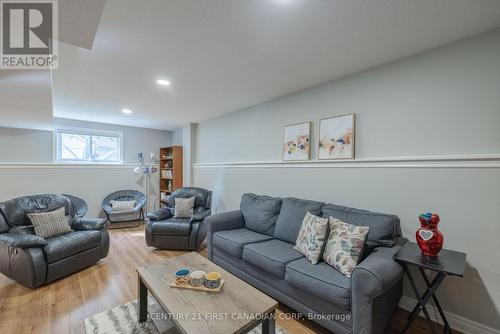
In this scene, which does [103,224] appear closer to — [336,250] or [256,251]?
[256,251]

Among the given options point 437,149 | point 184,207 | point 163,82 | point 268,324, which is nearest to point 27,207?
point 184,207

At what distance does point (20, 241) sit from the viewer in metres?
2.27

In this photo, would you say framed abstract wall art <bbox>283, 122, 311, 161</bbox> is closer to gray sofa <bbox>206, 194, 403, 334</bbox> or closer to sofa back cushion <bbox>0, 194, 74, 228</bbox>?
gray sofa <bbox>206, 194, 403, 334</bbox>

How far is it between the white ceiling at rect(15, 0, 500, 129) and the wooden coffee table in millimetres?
1911

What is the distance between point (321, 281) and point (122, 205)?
15.0 feet

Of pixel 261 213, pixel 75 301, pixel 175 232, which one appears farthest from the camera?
pixel 175 232

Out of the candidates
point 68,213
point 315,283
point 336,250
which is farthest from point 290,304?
point 68,213

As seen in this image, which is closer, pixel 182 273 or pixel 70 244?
pixel 182 273

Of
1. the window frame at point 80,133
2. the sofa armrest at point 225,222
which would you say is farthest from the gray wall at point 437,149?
the window frame at point 80,133

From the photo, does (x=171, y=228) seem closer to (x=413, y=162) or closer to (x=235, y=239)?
(x=235, y=239)

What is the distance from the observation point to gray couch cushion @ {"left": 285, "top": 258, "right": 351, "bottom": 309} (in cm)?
158

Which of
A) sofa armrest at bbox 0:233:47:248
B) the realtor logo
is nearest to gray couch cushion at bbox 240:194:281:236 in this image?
sofa armrest at bbox 0:233:47:248

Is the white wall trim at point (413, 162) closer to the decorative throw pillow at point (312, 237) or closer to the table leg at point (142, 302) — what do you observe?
the decorative throw pillow at point (312, 237)

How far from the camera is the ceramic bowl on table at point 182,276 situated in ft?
5.48
